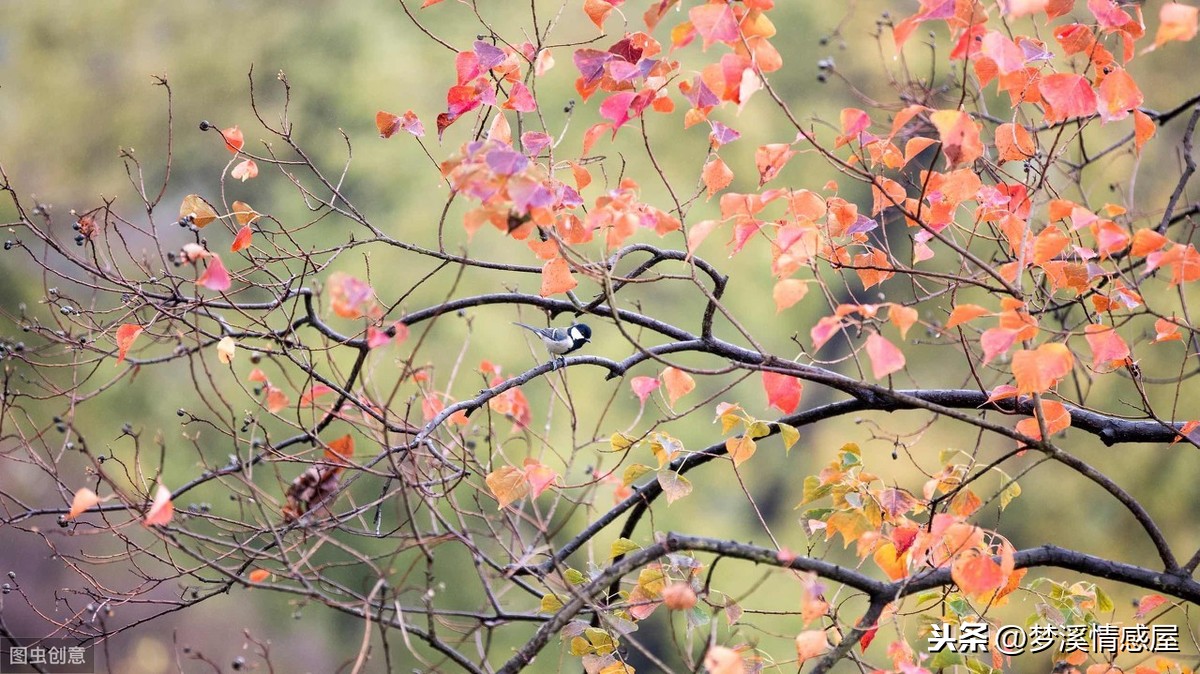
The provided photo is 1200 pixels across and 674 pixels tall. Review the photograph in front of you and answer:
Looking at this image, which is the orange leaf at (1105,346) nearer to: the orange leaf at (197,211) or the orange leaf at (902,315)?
the orange leaf at (902,315)

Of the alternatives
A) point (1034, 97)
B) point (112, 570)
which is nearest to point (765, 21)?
point (1034, 97)

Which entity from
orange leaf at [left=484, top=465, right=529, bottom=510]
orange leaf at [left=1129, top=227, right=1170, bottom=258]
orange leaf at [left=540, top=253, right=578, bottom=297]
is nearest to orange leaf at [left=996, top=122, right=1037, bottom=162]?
orange leaf at [left=1129, top=227, right=1170, bottom=258]

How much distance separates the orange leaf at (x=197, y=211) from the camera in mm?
1759

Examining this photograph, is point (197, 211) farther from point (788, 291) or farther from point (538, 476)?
point (788, 291)

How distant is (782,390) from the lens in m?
1.46

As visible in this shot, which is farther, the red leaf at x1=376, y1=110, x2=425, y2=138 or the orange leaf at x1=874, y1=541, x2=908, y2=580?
the red leaf at x1=376, y1=110, x2=425, y2=138

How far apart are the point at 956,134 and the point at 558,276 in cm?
69

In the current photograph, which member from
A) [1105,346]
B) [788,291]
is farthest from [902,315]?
[1105,346]

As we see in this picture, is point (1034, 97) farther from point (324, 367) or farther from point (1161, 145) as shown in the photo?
point (1161, 145)

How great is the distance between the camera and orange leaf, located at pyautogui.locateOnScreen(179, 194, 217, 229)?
1.76m

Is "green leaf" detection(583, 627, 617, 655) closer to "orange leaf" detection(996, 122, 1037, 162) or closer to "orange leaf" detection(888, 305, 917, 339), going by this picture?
"orange leaf" detection(888, 305, 917, 339)

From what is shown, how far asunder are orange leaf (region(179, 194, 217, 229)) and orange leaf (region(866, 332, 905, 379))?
1.22 meters

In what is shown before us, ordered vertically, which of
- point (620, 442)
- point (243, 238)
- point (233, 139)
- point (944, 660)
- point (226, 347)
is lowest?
point (944, 660)

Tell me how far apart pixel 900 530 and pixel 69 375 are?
439 centimetres
